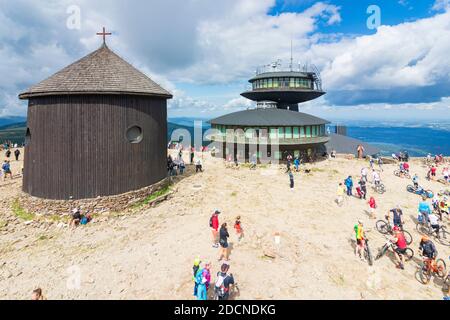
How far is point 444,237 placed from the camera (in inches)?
651

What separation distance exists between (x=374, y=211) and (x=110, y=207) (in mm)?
19054

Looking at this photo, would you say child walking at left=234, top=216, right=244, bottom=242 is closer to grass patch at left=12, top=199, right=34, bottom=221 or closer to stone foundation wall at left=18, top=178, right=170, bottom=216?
stone foundation wall at left=18, top=178, right=170, bottom=216

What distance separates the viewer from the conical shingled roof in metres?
17.6

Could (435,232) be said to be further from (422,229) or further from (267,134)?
(267,134)

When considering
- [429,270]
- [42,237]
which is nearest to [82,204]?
[42,237]

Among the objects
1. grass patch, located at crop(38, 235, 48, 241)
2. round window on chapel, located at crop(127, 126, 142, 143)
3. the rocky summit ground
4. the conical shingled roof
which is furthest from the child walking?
grass patch, located at crop(38, 235, 48, 241)

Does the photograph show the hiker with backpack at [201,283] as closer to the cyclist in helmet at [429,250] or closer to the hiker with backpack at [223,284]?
the hiker with backpack at [223,284]

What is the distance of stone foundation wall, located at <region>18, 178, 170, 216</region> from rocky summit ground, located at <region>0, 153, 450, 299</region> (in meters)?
0.81

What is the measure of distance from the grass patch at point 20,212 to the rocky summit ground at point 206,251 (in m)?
0.31

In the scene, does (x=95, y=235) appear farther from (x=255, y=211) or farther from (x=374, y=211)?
(x=374, y=211)

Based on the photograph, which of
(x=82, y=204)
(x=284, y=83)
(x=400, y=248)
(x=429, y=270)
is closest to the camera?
(x=429, y=270)

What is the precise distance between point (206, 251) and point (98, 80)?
1374 cm

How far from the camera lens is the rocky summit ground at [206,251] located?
1123 centimetres
